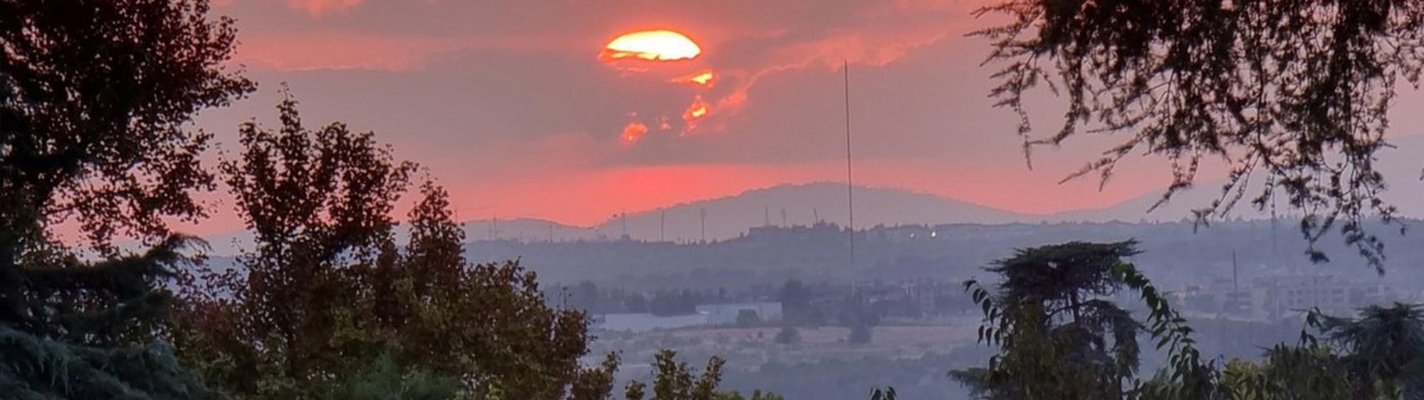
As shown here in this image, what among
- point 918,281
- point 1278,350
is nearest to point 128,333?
point 1278,350

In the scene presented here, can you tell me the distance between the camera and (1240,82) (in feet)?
14.5

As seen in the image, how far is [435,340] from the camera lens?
38.7ft

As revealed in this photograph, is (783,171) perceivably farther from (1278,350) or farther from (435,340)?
(1278,350)

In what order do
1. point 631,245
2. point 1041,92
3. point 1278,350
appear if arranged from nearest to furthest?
point 1278,350
point 1041,92
point 631,245

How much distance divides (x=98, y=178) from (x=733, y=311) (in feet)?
37.1

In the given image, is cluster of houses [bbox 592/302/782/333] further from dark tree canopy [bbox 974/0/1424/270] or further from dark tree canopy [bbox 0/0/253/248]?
dark tree canopy [bbox 974/0/1424/270]

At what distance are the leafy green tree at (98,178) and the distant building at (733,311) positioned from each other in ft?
30.9

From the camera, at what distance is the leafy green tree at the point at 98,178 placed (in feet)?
21.1

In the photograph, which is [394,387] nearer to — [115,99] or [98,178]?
[115,99]

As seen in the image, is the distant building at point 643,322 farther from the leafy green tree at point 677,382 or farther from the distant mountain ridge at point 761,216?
the leafy green tree at point 677,382

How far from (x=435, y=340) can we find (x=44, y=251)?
381cm

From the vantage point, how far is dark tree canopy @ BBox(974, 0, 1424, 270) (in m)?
4.28

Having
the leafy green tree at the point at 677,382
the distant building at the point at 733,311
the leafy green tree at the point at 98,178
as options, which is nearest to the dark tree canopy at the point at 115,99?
the leafy green tree at the point at 98,178

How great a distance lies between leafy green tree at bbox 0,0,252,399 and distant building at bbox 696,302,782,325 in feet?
30.9
